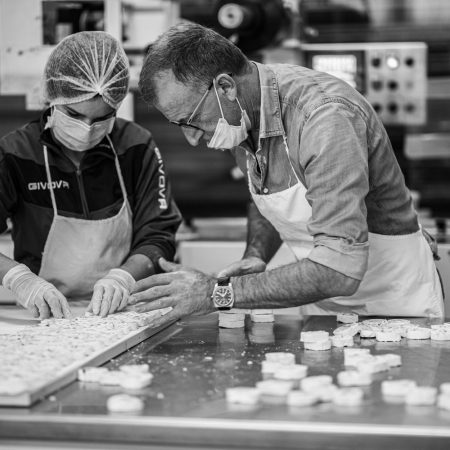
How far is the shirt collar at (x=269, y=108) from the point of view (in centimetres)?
227

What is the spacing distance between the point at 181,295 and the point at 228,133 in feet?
1.48

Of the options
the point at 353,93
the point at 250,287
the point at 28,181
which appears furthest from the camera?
the point at 28,181

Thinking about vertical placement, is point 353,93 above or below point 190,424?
above

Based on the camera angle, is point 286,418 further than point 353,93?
No

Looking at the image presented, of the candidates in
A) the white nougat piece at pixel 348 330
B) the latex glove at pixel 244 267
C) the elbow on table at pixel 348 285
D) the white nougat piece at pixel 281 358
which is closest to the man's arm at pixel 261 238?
the latex glove at pixel 244 267

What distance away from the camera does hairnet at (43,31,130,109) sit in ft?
8.36

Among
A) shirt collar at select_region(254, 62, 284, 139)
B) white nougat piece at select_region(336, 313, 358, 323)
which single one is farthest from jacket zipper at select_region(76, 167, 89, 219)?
white nougat piece at select_region(336, 313, 358, 323)

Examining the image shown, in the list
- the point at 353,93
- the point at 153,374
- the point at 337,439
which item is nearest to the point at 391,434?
the point at 337,439

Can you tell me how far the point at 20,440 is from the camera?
1.50 m

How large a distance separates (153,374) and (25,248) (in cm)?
118

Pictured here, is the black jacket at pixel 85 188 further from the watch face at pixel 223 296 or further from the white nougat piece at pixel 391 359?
the white nougat piece at pixel 391 359

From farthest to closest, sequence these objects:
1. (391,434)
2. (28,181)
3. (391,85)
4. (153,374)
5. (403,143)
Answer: (403,143) < (391,85) < (28,181) < (153,374) < (391,434)

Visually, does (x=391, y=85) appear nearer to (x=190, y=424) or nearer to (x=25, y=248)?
(x=25, y=248)

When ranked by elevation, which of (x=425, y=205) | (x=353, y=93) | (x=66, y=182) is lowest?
(x=425, y=205)
